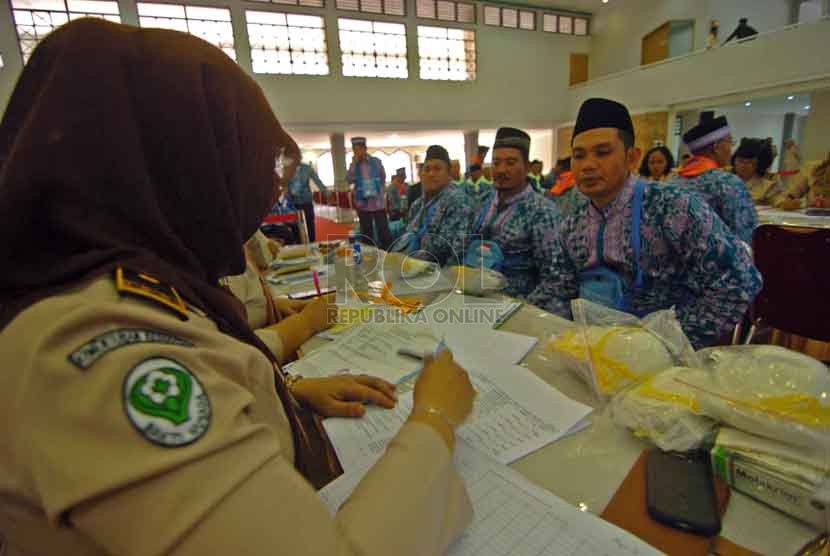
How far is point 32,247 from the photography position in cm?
42

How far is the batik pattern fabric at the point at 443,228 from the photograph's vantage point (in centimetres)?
242

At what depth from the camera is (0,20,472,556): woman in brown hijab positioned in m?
0.29

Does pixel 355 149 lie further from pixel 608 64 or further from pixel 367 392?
pixel 608 64

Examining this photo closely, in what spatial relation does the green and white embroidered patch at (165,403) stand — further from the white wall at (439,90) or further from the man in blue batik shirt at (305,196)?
the white wall at (439,90)

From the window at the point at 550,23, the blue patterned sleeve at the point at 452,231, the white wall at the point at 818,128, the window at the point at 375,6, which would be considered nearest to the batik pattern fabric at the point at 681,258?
the blue patterned sleeve at the point at 452,231

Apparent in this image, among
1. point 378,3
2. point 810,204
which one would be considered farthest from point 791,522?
point 378,3

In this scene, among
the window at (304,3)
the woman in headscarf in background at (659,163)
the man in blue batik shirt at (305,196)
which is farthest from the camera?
the window at (304,3)

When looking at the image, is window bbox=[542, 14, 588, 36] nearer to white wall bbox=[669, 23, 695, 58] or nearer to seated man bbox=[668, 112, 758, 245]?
white wall bbox=[669, 23, 695, 58]

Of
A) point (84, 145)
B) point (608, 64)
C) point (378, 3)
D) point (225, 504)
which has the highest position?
point (378, 3)

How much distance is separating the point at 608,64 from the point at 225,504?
48.0 ft

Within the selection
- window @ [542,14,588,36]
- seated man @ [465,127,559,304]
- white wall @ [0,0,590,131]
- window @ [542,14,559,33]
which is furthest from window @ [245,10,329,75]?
seated man @ [465,127,559,304]

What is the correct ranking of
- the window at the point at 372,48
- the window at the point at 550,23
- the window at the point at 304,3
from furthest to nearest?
the window at the point at 550,23, the window at the point at 372,48, the window at the point at 304,3

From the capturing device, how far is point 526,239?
2027 millimetres

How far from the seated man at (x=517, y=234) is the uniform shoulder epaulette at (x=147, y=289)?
1.63 m
